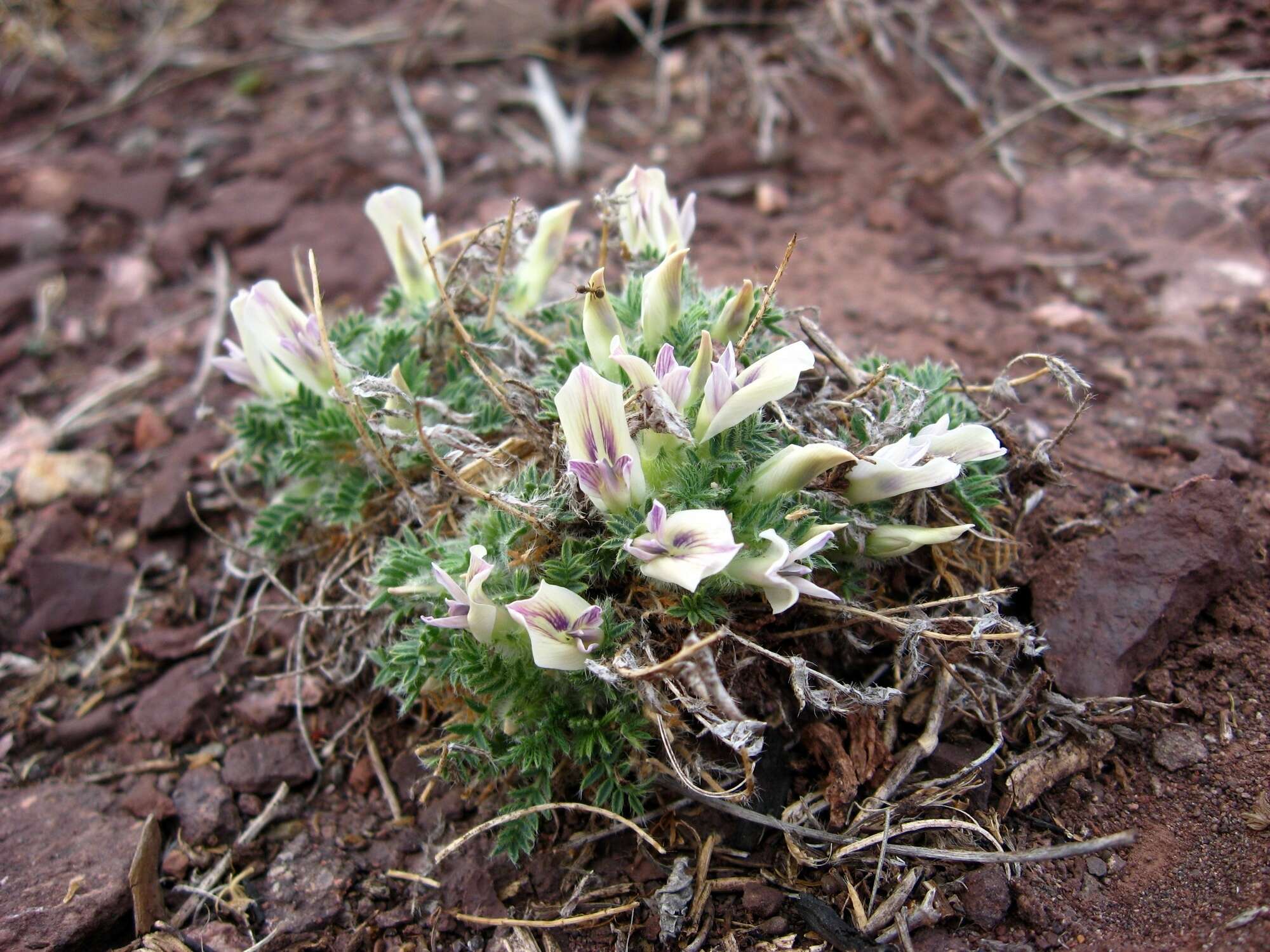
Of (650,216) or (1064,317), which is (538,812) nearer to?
(650,216)

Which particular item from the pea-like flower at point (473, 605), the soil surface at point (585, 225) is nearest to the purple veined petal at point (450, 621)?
the pea-like flower at point (473, 605)

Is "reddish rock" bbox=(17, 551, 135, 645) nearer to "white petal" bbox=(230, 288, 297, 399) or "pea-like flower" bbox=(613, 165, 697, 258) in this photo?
"white petal" bbox=(230, 288, 297, 399)

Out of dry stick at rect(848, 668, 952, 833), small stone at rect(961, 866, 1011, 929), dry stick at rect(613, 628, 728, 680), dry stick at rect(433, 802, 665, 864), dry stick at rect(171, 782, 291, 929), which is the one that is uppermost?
dry stick at rect(613, 628, 728, 680)

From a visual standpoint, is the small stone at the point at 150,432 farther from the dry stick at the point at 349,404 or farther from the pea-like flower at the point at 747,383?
the pea-like flower at the point at 747,383

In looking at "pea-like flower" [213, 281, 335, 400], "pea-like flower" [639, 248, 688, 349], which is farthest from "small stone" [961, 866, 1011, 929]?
"pea-like flower" [213, 281, 335, 400]

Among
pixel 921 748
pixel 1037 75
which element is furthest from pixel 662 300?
pixel 1037 75

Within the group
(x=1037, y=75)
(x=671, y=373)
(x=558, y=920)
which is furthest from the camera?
(x=1037, y=75)
